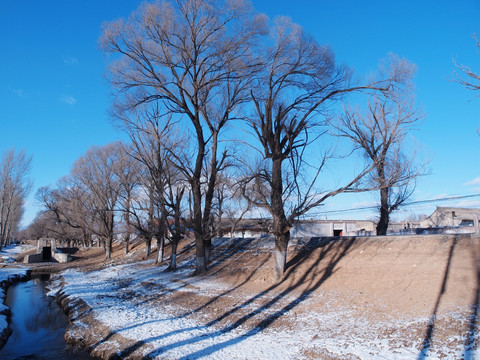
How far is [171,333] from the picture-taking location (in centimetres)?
957

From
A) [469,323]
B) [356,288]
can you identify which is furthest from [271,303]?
[469,323]

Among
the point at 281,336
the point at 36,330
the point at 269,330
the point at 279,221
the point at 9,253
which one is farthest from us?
the point at 9,253

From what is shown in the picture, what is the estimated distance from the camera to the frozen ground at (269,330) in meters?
7.44

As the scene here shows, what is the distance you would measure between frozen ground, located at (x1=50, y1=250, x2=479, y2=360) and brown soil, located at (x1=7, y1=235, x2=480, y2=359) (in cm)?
5

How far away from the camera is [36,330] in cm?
1288

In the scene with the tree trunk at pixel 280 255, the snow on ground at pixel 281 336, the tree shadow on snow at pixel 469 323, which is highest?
the tree trunk at pixel 280 255

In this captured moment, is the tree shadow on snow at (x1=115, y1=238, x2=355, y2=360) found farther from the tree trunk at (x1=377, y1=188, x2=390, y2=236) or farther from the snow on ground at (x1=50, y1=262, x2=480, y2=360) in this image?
the tree trunk at (x1=377, y1=188, x2=390, y2=236)

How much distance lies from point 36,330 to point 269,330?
869 cm

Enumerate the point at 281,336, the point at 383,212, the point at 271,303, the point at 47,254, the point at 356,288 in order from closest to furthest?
the point at 281,336
the point at 271,303
the point at 356,288
the point at 383,212
the point at 47,254

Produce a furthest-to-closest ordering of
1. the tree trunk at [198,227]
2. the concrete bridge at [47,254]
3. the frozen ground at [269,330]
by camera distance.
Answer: the concrete bridge at [47,254] → the tree trunk at [198,227] → the frozen ground at [269,330]

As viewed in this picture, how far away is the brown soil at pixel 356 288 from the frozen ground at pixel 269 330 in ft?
0.18

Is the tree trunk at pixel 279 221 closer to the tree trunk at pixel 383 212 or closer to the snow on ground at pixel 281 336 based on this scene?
the snow on ground at pixel 281 336

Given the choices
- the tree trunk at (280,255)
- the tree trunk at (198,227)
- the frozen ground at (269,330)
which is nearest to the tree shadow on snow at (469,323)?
the frozen ground at (269,330)

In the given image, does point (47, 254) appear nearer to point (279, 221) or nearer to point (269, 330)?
point (279, 221)
